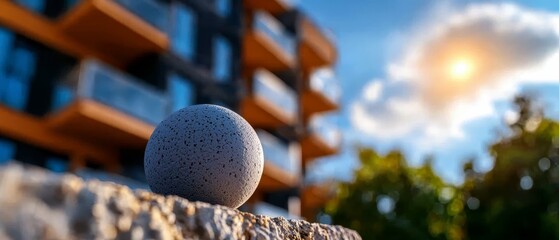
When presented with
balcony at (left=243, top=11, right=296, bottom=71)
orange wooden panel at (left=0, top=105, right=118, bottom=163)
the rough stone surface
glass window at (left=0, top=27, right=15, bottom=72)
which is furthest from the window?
the rough stone surface

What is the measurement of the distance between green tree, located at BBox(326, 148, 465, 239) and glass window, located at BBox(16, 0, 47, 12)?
40.7 feet

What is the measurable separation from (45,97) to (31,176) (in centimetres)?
1579

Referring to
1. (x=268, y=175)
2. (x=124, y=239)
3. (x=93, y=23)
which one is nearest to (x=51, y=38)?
(x=93, y=23)

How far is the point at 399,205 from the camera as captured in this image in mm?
22984

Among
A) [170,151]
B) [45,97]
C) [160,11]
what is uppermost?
[160,11]

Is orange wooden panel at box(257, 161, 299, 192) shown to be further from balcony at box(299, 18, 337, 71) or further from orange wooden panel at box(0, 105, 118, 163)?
balcony at box(299, 18, 337, 71)

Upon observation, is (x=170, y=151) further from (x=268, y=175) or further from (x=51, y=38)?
(x=268, y=175)

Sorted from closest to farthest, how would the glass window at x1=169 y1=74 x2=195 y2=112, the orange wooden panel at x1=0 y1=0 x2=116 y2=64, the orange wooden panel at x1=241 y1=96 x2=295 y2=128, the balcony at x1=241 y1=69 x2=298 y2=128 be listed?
the orange wooden panel at x1=0 y1=0 x2=116 y2=64
the glass window at x1=169 y1=74 x2=195 y2=112
the orange wooden panel at x1=241 y1=96 x2=295 y2=128
the balcony at x1=241 y1=69 x2=298 y2=128

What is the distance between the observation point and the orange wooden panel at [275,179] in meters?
24.2

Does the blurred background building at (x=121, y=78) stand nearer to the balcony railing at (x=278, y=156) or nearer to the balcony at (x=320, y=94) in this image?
the balcony railing at (x=278, y=156)

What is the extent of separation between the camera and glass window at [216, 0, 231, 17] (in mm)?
24906

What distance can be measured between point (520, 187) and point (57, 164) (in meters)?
14.8

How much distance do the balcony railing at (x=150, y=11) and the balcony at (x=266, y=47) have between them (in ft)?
22.7

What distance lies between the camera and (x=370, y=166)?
84.7 feet
